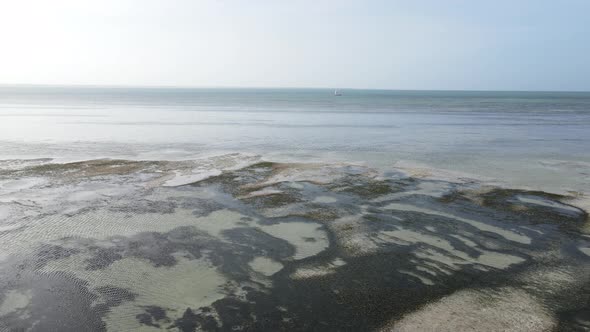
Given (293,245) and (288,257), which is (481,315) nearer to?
(288,257)

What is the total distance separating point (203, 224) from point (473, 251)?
5.96 meters

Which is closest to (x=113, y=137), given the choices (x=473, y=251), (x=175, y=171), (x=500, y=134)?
(x=175, y=171)

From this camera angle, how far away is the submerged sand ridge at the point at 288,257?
549 cm

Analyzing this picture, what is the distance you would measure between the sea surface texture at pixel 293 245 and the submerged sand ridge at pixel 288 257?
3cm

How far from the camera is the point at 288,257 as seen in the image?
7.38 m

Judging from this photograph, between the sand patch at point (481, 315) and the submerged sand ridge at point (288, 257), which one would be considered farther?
the submerged sand ridge at point (288, 257)

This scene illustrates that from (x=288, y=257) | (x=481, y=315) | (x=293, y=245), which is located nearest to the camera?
(x=481, y=315)

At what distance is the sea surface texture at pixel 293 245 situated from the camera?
554cm

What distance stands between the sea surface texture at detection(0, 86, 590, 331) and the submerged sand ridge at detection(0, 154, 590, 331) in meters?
0.03

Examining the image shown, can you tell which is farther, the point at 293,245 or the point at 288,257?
the point at 293,245

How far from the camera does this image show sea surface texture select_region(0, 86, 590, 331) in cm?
554

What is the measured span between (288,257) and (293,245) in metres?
0.59

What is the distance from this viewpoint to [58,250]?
7535 millimetres

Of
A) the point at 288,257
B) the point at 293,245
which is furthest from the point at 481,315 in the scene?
the point at 293,245
